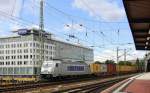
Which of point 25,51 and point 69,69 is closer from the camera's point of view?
point 69,69

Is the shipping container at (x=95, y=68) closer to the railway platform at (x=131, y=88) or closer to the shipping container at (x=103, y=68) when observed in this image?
the shipping container at (x=103, y=68)

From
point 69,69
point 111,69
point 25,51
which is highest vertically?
point 25,51

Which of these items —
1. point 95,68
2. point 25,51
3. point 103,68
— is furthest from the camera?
point 25,51

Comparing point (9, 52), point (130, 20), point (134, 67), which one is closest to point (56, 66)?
point (130, 20)

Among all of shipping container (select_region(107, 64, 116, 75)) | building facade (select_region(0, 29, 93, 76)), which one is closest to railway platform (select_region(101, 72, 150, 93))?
shipping container (select_region(107, 64, 116, 75))

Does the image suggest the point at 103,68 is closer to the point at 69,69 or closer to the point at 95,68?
the point at 95,68

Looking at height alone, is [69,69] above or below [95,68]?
above

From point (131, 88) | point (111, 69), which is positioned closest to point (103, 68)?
point (111, 69)

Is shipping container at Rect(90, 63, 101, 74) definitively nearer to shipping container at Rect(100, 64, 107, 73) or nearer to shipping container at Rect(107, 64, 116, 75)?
shipping container at Rect(100, 64, 107, 73)

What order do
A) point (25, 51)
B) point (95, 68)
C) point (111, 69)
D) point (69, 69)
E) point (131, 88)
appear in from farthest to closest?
point (25, 51)
point (111, 69)
point (95, 68)
point (69, 69)
point (131, 88)

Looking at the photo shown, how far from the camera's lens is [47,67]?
49281 millimetres

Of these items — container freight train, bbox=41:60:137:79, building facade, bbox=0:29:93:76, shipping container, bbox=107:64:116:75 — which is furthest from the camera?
building facade, bbox=0:29:93:76

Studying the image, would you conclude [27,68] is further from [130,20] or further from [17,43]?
[130,20]

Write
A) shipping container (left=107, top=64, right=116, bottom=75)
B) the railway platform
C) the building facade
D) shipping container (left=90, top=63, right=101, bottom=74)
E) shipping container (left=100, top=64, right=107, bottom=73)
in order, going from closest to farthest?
the railway platform → shipping container (left=90, top=63, right=101, bottom=74) → shipping container (left=100, top=64, right=107, bottom=73) → shipping container (left=107, top=64, right=116, bottom=75) → the building facade
